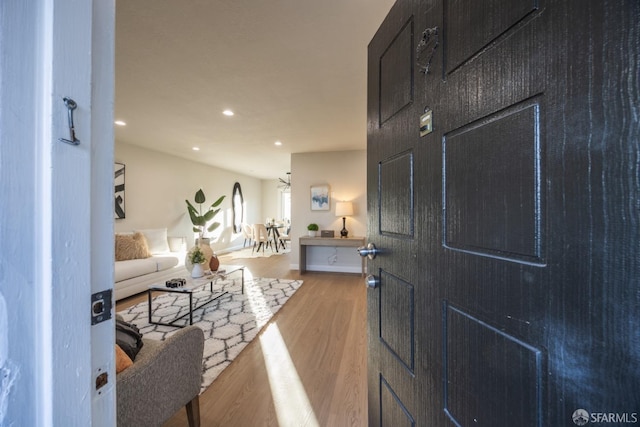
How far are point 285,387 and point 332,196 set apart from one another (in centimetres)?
379

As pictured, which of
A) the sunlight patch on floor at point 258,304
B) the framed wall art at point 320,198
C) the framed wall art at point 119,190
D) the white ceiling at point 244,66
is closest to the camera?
the white ceiling at point 244,66

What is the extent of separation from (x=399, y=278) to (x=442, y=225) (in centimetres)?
31

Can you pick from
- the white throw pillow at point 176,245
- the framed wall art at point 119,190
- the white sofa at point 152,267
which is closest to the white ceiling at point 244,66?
the framed wall art at point 119,190

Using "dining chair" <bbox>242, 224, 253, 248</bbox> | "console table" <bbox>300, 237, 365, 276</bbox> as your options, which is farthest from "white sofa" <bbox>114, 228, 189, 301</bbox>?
"dining chair" <bbox>242, 224, 253, 248</bbox>

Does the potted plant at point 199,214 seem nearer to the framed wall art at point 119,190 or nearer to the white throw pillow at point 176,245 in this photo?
the white throw pillow at point 176,245

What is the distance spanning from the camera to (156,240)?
4531 mm

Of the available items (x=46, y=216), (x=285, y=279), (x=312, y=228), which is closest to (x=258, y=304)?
(x=285, y=279)

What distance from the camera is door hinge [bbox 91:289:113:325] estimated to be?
460 mm

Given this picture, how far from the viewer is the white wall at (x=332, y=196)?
4992 millimetres

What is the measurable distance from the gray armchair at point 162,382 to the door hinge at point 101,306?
2.20 feet

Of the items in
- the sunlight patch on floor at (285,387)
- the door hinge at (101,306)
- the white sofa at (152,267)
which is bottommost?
the sunlight patch on floor at (285,387)

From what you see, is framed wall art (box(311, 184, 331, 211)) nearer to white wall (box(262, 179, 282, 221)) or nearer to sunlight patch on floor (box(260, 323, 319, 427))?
sunlight patch on floor (box(260, 323, 319, 427))

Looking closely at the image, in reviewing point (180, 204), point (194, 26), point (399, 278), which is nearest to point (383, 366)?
point (399, 278)

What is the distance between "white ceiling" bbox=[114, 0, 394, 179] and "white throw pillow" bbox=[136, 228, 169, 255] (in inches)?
67.9
